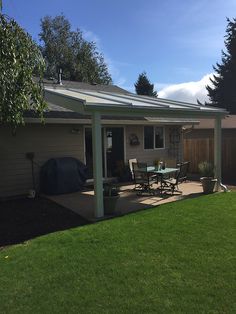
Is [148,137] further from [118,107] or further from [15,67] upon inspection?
[15,67]

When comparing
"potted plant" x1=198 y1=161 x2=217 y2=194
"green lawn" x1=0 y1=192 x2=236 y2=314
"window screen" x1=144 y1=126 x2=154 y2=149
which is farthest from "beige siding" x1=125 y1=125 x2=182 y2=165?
"green lawn" x1=0 y1=192 x2=236 y2=314

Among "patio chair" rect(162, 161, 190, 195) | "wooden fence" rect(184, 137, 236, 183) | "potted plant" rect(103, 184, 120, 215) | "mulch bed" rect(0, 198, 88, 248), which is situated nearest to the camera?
"mulch bed" rect(0, 198, 88, 248)

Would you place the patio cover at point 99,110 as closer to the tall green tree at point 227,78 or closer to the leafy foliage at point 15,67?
the leafy foliage at point 15,67

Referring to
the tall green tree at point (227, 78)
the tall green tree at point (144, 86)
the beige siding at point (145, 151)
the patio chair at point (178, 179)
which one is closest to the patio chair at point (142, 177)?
the patio chair at point (178, 179)

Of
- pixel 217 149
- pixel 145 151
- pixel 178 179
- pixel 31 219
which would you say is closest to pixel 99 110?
pixel 31 219

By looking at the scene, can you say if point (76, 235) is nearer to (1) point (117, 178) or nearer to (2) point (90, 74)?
(1) point (117, 178)

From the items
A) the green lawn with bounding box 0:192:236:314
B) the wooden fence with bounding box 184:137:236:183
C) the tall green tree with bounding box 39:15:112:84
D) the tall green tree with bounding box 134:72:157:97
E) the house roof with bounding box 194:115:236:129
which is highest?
the tall green tree with bounding box 39:15:112:84

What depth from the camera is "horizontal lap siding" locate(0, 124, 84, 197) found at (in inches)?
427

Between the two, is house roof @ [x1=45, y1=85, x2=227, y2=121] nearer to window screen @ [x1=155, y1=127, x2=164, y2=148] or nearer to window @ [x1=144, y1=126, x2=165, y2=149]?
window @ [x1=144, y1=126, x2=165, y2=149]

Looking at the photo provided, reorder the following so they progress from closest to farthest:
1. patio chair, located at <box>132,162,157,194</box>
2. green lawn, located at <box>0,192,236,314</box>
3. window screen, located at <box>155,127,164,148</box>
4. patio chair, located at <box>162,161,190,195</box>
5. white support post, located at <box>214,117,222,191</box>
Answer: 1. green lawn, located at <box>0,192,236,314</box>
2. patio chair, located at <box>162,161,190,195</box>
3. patio chair, located at <box>132,162,157,194</box>
4. white support post, located at <box>214,117,222,191</box>
5. window screen, located at <box>155,127,164,148</box>

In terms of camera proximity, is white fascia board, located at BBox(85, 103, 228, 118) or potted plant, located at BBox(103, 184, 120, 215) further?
potted plant, located at BBox(103, 184, 120, 215)

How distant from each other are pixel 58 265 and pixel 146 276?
52.8 inches

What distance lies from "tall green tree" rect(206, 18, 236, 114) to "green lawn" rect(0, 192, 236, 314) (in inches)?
1545

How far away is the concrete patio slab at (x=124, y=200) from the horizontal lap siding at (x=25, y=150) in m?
1.20
